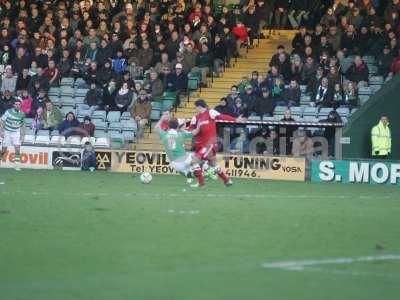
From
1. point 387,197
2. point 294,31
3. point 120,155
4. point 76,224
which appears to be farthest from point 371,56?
point 76,224

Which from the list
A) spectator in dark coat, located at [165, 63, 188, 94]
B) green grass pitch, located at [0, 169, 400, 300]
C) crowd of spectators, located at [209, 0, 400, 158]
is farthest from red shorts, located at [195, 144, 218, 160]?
spectator in dark coat, located at [165, 63, 188, 94]

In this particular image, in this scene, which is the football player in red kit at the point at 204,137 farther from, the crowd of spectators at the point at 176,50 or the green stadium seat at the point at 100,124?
the green stadium seat at the point at 100,124

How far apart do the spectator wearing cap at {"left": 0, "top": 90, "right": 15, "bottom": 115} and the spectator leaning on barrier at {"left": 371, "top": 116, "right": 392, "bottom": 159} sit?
11203 millimetres

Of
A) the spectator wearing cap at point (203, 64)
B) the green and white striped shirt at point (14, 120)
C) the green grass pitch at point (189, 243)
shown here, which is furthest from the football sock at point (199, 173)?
the spectator wearing cap at point (203, 64)

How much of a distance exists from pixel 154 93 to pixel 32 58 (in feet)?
16.6

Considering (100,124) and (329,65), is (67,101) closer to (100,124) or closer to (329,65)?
(100,124)

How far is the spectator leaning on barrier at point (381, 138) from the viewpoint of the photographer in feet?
87.3

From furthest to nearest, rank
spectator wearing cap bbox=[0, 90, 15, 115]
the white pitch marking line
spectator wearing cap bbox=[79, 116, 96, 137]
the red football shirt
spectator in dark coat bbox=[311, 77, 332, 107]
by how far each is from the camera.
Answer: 1. spectator wearing cap bbox=[0, 90, 15, 115]
2. spectator wearing cap bbox=[79, 116, 96, 137]
3. spectator in dark coat bbox=[311, 77, 332, 107]
4. the red football shirt
5. the white pitch marking line

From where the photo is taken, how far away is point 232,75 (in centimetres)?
3203

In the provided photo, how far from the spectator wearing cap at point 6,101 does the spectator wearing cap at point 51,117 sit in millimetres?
1396

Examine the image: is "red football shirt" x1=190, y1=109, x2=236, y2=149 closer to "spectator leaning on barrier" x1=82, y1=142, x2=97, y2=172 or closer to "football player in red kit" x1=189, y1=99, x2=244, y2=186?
"football player in red kit" x1=189, y1=99, x2=244, y2=186

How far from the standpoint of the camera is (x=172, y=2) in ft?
114

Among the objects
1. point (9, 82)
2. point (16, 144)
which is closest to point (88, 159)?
point (16, 144)

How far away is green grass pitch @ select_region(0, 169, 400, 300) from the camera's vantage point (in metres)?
8.95
